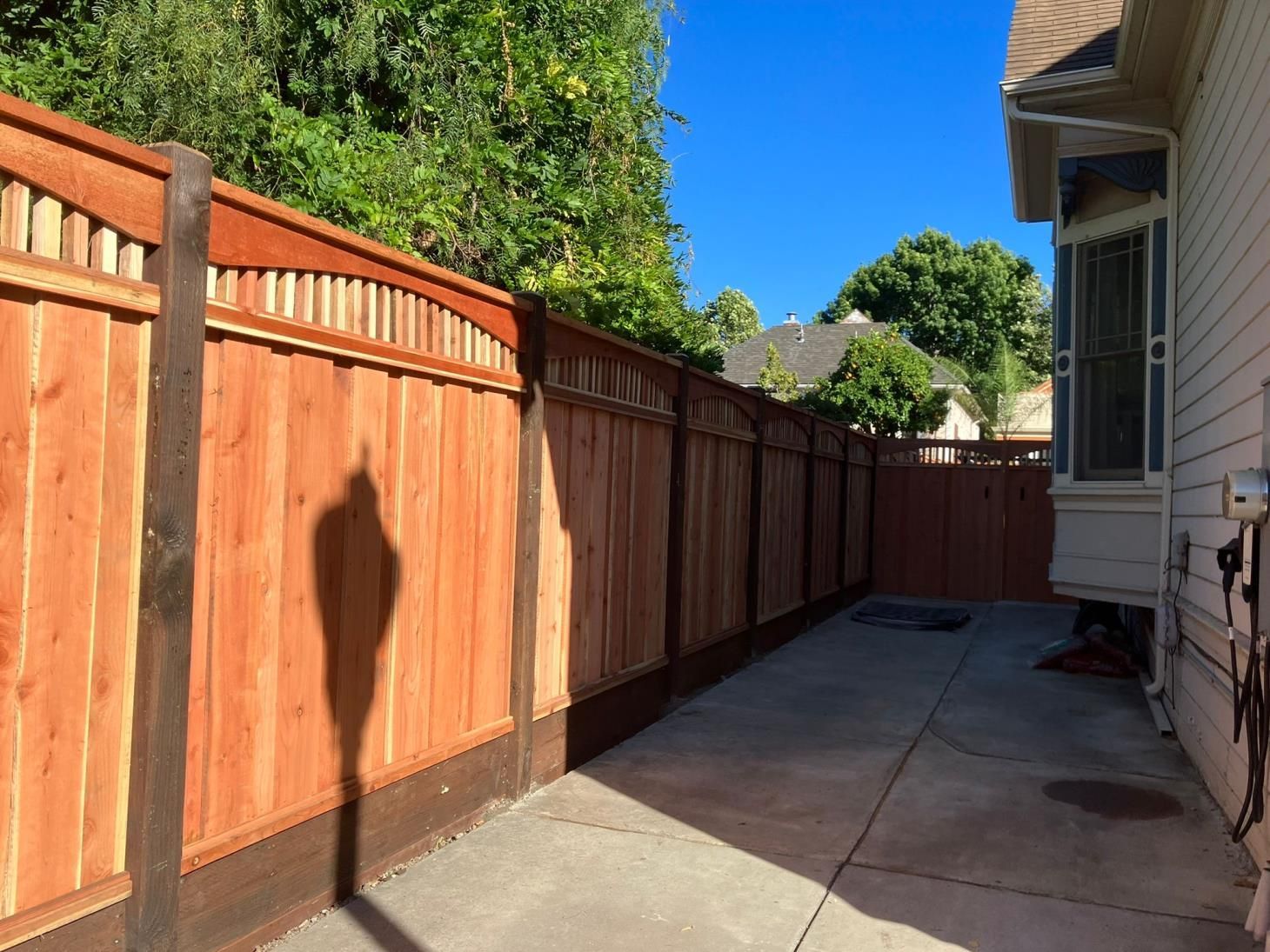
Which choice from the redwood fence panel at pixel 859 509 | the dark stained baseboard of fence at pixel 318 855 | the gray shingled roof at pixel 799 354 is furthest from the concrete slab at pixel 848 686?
the gray shingled roof at pixel 799 354

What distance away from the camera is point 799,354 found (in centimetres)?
3838

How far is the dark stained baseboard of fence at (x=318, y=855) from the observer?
3.11 m

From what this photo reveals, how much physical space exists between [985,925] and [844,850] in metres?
0.82

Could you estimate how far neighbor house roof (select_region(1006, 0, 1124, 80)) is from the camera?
7.79 meters

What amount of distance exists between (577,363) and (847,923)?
2897 millimetres

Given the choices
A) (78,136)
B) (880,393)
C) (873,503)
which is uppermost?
(880,393)

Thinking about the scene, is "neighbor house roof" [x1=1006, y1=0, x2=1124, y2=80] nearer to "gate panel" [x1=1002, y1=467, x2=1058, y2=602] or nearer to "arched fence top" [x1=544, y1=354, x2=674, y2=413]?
"arched fence top" [x1=544, y1=354, x2=674, y2=413]

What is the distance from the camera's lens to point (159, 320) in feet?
9.26

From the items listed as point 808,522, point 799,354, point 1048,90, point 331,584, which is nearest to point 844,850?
point 331,584

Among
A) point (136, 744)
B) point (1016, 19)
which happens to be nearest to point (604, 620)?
point (136, 744)

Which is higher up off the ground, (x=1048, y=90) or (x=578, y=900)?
(x=1048, y=90)

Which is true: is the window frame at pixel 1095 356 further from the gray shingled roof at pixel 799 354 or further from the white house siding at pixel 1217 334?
the gray shingled roof at pixel 799 354

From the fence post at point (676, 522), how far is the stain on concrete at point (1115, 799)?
242 cm

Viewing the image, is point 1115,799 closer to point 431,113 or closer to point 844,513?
point 844,513
